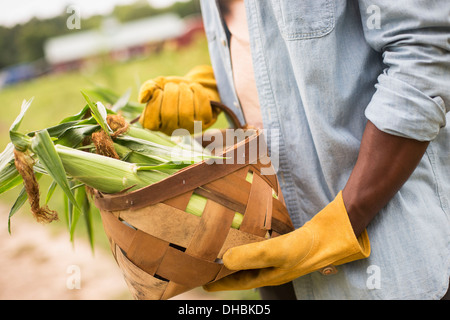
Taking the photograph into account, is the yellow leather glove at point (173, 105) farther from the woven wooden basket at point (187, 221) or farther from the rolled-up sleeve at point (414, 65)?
the rolled-up sleeve at point (414, 65)

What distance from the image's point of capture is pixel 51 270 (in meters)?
2.89

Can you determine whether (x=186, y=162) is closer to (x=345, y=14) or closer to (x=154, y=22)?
(x=345, y=14)

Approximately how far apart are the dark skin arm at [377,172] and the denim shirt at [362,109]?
0.09 ft

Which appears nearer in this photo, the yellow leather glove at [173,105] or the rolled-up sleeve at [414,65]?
the rolled-up sleeve at [414,65]

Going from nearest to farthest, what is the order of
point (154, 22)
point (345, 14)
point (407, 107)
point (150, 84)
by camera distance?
point (407, 107) → point (345, 14) → point (150, 84) → point (154, 22)

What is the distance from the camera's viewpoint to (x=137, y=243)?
817 millimetres

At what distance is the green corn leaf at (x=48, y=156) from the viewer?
77 cm

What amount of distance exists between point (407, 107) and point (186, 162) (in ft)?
1.47

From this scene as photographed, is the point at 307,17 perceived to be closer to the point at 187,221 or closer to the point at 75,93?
the point at 187,221

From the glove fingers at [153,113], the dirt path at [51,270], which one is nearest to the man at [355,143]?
the glove fingers at [153,113]

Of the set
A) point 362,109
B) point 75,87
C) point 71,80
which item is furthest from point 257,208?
point 71,80

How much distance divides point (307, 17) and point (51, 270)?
2.63 m

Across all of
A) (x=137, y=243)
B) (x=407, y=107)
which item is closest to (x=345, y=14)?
(x=407, y=107)

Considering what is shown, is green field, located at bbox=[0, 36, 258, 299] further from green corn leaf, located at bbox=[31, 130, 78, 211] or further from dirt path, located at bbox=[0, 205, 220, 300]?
green corn leaf, located at bbox=[31, 130, 78, 211]
